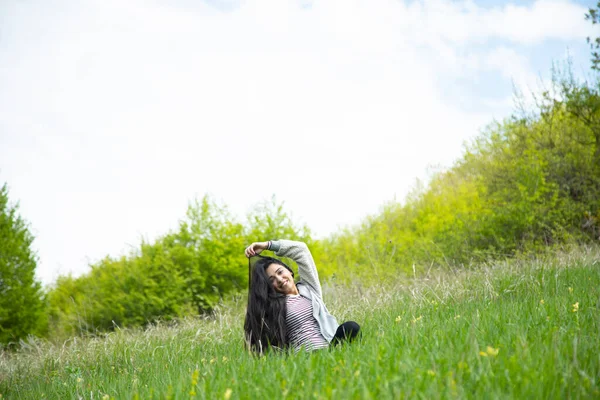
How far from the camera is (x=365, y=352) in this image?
3018 millimetres

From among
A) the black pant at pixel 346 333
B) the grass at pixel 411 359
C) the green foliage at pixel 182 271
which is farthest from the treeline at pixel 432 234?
the black pant at pixel 346 333

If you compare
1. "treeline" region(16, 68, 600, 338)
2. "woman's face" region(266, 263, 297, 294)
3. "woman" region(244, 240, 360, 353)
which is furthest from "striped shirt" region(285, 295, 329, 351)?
"treeline" region(16, 68, 600, 338)

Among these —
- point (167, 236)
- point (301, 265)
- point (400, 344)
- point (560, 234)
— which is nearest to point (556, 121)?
point (560, 234)

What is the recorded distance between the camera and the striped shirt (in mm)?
4289

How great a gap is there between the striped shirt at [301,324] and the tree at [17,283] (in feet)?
32.7

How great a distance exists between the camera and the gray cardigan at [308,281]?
4.44m

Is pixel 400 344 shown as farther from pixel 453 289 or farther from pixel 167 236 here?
pixel 167 236

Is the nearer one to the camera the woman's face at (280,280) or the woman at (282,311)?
the woman at (282,311)

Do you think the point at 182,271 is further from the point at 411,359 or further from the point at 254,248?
the point at 411,359

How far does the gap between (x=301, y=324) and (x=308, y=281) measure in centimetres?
49

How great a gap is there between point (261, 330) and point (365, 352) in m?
1.57

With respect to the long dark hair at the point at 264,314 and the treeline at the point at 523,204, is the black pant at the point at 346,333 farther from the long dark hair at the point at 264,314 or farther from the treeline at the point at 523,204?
the treeline at the point at 523,204

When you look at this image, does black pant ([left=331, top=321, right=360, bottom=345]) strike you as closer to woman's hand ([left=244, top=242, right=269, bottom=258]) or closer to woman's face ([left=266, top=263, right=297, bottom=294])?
woman's face ([left=266, top=263, right=297, bottom=294])

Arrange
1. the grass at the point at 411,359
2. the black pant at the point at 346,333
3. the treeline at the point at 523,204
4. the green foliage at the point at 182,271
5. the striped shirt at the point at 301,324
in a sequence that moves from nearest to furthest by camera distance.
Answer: the grass at the point at 411,359 → the black pant at the point at 346,333 → the striped shirt at the point at 301,324 → the green foliage at the point at 182,271 → the treeline at the point at 523,204
